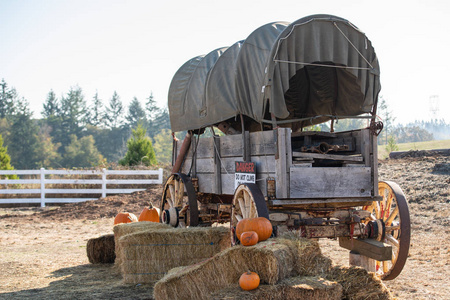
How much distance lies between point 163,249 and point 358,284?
105 inches

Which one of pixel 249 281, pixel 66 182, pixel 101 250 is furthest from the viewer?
pixel 66 182

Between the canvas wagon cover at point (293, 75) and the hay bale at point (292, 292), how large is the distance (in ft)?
6.72

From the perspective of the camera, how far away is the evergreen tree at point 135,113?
8762cm

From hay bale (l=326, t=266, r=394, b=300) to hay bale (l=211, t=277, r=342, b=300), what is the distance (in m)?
0.30

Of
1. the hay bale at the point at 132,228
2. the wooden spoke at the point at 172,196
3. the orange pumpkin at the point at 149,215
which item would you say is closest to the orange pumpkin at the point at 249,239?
the hay bale at the point at 132,228

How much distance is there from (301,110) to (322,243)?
102 inches

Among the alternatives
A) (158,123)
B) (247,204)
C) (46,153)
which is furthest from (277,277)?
(158,123)

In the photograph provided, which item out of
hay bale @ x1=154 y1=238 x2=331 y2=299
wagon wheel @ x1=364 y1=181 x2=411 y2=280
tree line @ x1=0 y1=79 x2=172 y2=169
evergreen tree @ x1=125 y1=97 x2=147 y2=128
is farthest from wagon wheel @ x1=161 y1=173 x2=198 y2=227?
evergreen tree @ x1=125 y1=97 x2=147 y2=128

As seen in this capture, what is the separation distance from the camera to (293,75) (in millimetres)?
5621

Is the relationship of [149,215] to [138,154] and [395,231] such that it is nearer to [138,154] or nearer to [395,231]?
[395,231]

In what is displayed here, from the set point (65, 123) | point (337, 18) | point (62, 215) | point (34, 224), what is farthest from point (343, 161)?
point (65, 123)

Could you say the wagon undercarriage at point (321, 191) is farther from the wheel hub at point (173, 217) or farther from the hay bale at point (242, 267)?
the wheel hub at point (173, 217)

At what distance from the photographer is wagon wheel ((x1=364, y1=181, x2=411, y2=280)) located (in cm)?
539

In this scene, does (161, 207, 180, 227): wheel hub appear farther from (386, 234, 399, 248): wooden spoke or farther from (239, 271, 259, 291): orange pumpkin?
(239, 271, 259, 291): orange pumpkin
